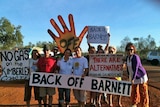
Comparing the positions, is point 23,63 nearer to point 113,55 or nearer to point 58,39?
point 58,39

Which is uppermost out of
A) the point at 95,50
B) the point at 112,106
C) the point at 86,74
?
the point at 95,50

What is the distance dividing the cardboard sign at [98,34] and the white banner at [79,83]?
9.92ft

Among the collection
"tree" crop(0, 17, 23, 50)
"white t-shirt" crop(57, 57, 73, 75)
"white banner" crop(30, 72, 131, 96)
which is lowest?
"white banner" crop(30, 72, 131, 96)

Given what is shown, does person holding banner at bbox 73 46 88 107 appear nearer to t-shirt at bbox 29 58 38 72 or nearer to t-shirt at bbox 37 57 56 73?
t-shirt at bbox 37 57 56 73

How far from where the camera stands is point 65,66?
8.89 meters

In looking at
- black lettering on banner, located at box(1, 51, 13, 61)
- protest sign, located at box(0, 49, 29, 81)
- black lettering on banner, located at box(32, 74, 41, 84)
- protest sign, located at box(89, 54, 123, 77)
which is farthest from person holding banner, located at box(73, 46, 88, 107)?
black lettering on banner, located at box(1, 51, 13, 61)

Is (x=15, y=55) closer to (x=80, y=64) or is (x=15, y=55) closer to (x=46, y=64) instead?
(x=46, y=64)

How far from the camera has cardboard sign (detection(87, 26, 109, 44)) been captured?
11875mm

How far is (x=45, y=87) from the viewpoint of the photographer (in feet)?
29.9

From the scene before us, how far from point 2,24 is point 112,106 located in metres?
55.8

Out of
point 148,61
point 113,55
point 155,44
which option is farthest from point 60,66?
point 155,44

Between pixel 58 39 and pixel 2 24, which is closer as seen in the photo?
pixel 58 39

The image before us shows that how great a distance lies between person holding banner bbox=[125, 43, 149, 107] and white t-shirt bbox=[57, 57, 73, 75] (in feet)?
4.93

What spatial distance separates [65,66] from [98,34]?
331 cm
